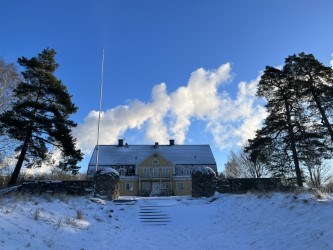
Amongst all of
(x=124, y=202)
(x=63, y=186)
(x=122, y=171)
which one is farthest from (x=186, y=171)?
(x=63, y=186)

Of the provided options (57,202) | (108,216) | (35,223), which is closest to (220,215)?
(108,216)

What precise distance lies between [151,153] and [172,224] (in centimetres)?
3370

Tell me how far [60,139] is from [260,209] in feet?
52.6

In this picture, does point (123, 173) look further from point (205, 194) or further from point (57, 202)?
point (57, 202)

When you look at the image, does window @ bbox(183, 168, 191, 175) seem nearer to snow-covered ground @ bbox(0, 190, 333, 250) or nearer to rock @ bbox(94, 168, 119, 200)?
rock @ bbox(94, 168, 119, 200)

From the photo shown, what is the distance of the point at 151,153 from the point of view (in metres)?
48.5

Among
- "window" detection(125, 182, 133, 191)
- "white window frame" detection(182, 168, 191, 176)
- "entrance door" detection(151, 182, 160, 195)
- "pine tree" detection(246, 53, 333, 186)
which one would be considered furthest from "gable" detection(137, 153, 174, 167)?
"pine tree" detection(246, 53, 333, 186)

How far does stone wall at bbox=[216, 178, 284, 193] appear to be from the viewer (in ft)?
71.3

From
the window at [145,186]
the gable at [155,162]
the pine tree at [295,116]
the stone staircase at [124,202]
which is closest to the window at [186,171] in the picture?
the gable at [155,162]

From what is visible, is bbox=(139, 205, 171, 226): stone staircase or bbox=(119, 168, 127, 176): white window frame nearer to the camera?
bbox=(139, 205, 171, 226): stone staircase

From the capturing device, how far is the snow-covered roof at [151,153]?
48.6m

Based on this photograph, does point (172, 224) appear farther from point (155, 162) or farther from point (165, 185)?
point (155, 162)

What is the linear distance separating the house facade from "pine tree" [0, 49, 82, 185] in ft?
67.2

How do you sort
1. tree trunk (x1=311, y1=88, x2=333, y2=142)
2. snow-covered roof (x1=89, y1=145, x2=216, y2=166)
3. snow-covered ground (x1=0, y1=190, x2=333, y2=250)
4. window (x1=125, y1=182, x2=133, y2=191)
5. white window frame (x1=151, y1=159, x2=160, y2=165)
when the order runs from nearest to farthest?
1. snow-covered ground (x1=0, y1=190, x2=333, y2=250)
2. tree trunk (x1=311, y1=88, x2=333, y2=142)
3. window (x1=125, y1=182, x2=133, y2=191)
4. white window frame (x1=151, y1=159, x2=160, y2=165)
5. snow-covered roof (x1=89, y1=145, x2=216, y2=166)
